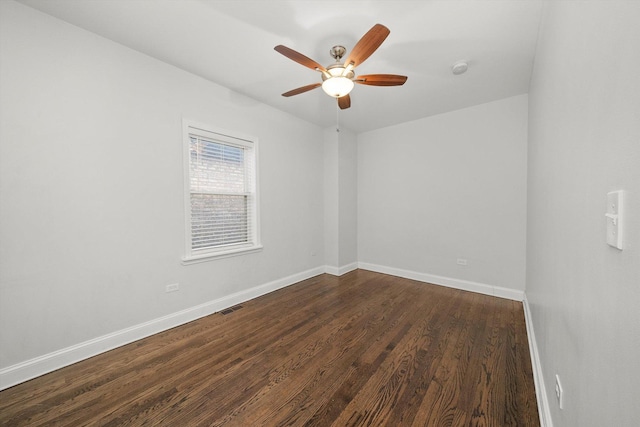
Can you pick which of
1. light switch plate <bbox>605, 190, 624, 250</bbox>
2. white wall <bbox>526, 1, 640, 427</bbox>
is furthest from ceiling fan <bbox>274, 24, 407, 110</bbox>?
light switch plate <bbox>605, 190, 624, 250</bbox>

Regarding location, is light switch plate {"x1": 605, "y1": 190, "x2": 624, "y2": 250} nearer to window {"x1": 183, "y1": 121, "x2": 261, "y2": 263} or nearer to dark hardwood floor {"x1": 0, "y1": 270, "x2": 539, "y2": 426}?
dark hardwood floor {"x1": 0, "y1": 270, "x2": 539, "y2": 426}

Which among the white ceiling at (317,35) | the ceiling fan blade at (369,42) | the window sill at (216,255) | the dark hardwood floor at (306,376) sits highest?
the white ceiling at (317,35)

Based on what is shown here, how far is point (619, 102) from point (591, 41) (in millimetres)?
406

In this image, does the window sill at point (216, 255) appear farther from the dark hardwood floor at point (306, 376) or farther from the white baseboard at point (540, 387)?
the white baseboard at point (540, 387)

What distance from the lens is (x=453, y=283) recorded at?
376 centimetres

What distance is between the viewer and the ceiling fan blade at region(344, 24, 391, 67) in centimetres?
161

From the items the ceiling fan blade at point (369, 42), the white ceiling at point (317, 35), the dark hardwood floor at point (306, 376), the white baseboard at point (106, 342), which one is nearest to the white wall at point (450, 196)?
the white ceiling at point (317, 35)

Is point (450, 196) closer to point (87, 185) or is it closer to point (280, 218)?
point (280, 218)

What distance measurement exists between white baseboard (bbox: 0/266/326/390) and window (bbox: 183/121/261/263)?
0.60m

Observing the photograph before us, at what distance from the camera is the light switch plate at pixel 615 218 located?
573 mm


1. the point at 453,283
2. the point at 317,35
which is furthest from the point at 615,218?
the point at 453,283

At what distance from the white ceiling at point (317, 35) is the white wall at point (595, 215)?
843 millimetres

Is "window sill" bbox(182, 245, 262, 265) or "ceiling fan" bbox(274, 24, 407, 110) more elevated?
"ceiling fan" bbox(274, 24, 407, 110)

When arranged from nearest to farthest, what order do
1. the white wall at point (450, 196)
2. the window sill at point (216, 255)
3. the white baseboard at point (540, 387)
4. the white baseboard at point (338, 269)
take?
the white baseboard at point (540, 387), the window sill at point (216, 255), the white wall at point (450, 196), the white baseboard at point (338, 269)
